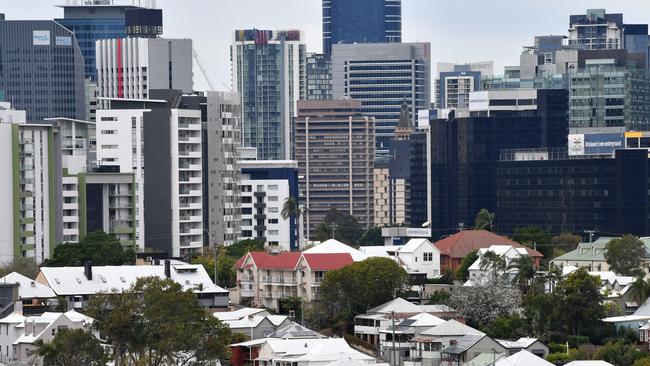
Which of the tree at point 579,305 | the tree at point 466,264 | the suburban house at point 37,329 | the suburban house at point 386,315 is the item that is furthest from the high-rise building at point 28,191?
the tree at point 579,305

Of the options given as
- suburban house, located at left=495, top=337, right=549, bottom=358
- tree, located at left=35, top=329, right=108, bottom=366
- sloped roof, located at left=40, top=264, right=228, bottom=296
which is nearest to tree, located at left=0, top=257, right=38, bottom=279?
sloped roof, located at left=40, top=264, right=228, bottom=296

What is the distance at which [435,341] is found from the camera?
119 meters

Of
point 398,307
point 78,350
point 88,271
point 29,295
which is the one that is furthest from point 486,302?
point 78,350

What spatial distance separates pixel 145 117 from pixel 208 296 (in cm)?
5852

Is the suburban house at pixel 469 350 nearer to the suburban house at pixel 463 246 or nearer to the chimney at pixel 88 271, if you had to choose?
the chimney at pixel 88 271

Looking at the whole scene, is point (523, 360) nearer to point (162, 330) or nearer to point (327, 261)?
point (162, 330)

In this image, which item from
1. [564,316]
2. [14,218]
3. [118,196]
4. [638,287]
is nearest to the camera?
[564,316]

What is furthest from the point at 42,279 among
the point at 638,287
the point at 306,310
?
the point at 638,287

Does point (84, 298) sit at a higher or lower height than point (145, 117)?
lower

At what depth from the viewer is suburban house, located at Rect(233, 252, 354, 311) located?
14750 cm

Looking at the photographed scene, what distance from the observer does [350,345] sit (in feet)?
412

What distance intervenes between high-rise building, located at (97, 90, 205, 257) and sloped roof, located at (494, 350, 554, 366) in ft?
286

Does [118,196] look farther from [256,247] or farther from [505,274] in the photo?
[505,274]

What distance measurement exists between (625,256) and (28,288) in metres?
47.8
